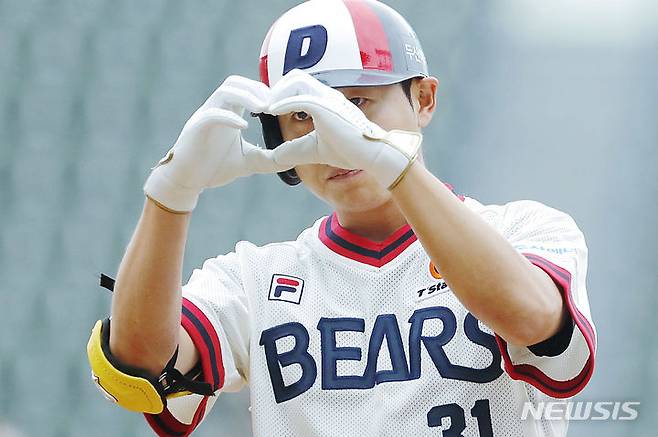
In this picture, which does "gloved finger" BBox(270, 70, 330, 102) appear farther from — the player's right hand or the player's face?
the player's face

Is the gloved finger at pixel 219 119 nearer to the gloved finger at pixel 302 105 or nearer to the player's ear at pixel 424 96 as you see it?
the gloved finger at pixel 302 105

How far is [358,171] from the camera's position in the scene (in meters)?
1.13

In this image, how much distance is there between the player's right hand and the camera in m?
0.96

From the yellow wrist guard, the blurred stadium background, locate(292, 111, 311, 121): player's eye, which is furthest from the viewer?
the blurred stadium background

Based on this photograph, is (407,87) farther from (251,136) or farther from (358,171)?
(251,136)

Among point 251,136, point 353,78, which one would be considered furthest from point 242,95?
point 251,136

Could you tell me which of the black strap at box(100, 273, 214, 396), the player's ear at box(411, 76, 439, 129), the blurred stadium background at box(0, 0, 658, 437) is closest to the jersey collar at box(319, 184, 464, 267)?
the player's ear at box(411, 76, 439, 129)

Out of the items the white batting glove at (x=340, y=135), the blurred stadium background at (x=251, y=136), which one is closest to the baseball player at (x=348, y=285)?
the white batting glove at (x=340, y=135)

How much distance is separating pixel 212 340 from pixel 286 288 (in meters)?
0.10

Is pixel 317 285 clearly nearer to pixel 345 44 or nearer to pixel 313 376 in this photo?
pixel 313 376

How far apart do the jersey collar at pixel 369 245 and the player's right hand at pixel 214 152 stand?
0.73ft

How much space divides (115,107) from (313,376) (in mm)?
898

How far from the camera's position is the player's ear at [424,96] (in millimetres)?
1250

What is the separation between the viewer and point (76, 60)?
1.91 metres
